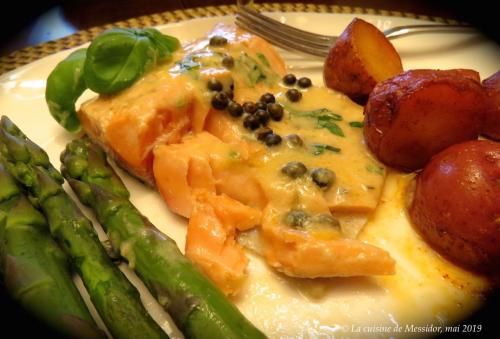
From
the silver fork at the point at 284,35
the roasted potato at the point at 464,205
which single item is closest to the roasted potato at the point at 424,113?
the roasted potato at the point at 464,205

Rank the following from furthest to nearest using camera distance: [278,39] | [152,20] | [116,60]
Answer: [152,20] < [278,39] < [116,60]

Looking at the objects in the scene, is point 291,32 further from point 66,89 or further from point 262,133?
point 66,89

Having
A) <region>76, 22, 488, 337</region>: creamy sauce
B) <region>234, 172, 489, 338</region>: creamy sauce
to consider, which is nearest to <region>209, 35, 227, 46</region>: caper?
<region>76, 22, 488, 337</region>: creamy sauce

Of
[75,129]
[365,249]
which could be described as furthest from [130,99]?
[365,249]

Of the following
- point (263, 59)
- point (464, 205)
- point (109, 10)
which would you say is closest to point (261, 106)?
point (263, 59)

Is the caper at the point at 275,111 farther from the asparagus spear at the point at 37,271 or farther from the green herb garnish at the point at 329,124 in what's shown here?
the asparagus spear at the point at 37,271

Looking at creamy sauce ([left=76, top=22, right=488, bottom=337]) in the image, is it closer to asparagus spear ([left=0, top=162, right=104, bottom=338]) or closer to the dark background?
asparagus spear ([left=0, top=162, right=104, bottom=338])
